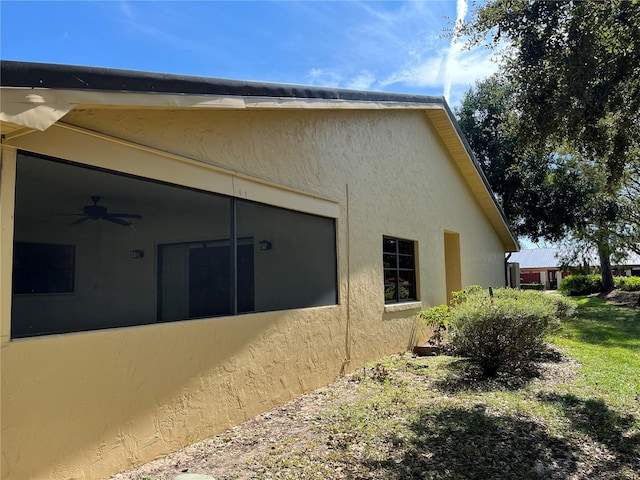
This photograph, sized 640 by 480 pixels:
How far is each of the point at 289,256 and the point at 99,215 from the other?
9.98 ft

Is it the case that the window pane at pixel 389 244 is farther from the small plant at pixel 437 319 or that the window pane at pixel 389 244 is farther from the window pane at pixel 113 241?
the window pane at pixel 113 241

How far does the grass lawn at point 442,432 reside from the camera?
4.37 metres

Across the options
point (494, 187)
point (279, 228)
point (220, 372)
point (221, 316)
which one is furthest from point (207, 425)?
point (494, 187)

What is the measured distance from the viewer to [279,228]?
650 centimetres

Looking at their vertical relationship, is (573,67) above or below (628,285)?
above

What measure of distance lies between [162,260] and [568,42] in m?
5.68

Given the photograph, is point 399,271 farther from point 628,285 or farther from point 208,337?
point 628,285

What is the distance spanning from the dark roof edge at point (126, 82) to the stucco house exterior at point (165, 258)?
0.01 meters

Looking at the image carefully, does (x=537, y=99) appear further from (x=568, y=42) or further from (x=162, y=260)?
(x=162, y=260)

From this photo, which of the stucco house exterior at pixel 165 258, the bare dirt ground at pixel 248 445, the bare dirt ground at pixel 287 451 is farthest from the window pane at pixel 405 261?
the bare dirt ground at pixel 248 445

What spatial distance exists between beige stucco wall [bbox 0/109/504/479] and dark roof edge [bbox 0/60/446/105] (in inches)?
16.7

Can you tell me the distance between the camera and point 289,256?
670 cm

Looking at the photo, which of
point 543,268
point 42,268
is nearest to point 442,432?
point 42,268

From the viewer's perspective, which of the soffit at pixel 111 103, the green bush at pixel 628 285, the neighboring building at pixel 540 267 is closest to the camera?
the soffit at pixel 111 103
